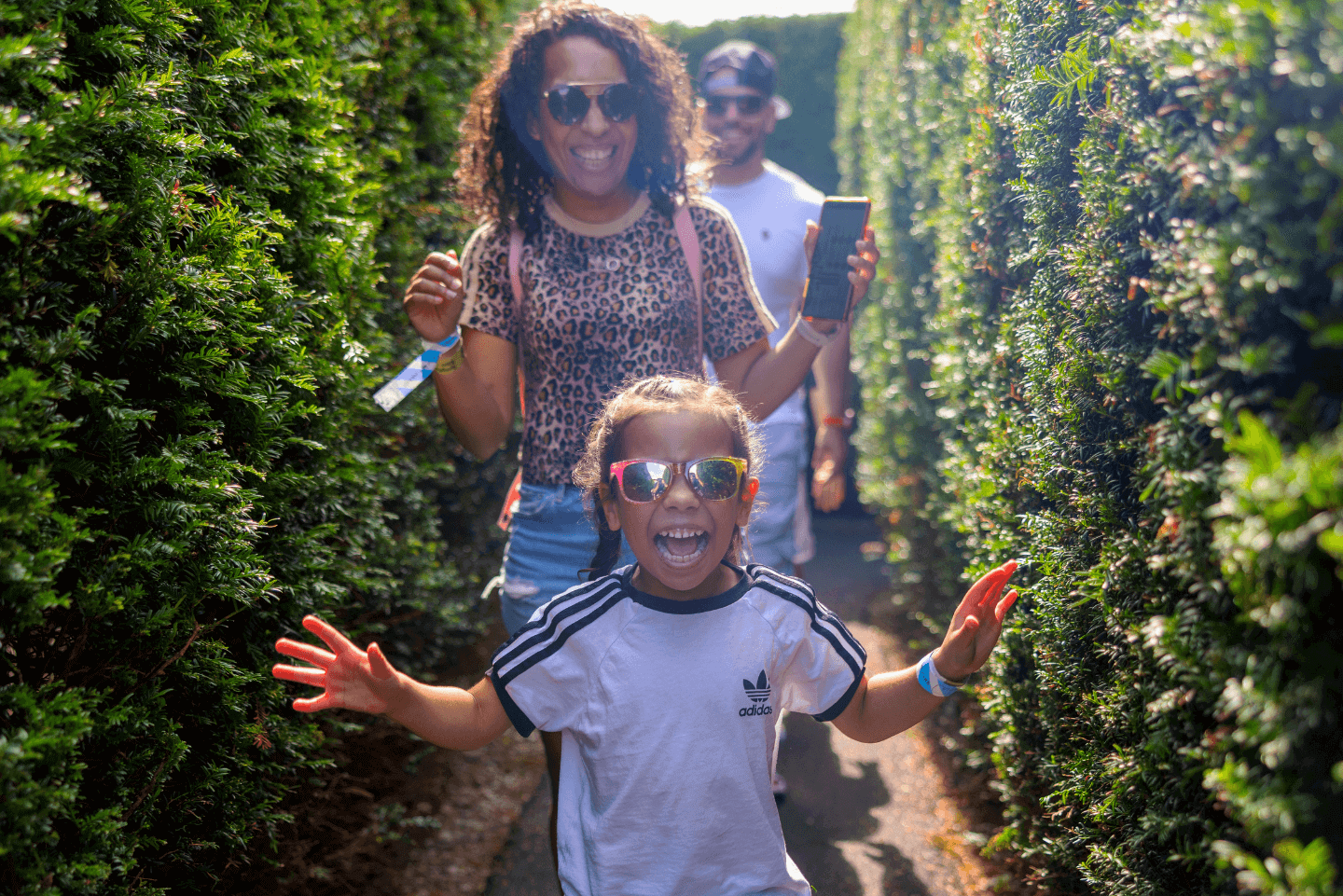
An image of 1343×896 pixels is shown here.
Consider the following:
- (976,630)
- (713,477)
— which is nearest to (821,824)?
(976,630)

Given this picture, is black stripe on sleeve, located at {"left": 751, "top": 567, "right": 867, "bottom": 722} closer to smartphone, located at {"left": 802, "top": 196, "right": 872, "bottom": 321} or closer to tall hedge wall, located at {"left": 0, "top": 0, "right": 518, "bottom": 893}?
smartphone, located at {"left": 802, "top": 196, "right": 872, "bottom": 321}

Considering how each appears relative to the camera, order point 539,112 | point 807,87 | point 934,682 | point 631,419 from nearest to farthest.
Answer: point 934,682 < point 631,419 < point 539,112 < point 807,87

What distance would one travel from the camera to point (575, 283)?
8.78ft

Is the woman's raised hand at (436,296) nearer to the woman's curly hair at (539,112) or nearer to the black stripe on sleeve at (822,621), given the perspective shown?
the woman's curly hair at (539,112)

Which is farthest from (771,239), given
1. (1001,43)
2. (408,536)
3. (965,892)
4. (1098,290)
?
(965,892)

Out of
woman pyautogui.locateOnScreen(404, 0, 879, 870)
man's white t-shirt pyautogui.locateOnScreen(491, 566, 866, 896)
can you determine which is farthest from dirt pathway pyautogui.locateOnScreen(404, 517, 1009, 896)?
man's white t-shirt pyautogui.locateOnScreen(491, 566, 866, 896)

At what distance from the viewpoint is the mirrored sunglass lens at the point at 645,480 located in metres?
2.10

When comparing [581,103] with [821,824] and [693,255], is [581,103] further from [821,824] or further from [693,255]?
[821,824]

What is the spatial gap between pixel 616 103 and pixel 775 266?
5.25ft

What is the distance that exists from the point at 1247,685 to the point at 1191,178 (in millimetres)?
728

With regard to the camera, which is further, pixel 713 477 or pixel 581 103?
pixel 581 103

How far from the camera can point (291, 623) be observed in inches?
98.7

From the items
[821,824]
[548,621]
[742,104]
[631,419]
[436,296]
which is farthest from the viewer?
[742,104]

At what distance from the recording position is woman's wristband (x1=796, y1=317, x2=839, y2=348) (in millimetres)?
2816
